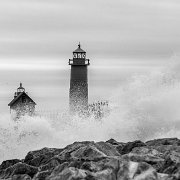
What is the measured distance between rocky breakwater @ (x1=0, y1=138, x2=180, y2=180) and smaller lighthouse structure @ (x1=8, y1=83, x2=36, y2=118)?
97.4 feet

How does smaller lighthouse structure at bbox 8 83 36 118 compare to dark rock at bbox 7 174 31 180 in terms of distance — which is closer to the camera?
dark rock at bbox 7 174 31 180

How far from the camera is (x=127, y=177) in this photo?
13.7 metres

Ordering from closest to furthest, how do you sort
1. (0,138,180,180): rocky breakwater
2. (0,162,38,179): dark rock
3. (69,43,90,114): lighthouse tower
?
(0,138,180,180): rocky breakwater, (0,162,38,179): dark rock, (69,43,90,114): lighthouse tower

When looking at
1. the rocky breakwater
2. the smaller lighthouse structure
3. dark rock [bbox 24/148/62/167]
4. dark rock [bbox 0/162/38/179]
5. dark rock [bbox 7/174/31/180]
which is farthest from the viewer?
the smaller lighthouse structure

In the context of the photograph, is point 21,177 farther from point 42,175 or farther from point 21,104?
point 21,104

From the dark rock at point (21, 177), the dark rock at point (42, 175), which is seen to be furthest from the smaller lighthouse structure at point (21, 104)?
the dark rock at point (42, 175)

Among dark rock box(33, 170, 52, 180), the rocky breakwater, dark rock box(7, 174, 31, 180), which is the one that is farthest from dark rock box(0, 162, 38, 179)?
dark rock box(33, 170, 52, 180)

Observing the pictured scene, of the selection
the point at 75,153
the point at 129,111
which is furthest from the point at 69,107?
the point at 75,153

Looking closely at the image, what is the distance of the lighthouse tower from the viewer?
4331cm

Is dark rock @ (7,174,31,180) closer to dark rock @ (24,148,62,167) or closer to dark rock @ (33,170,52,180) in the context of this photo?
dark rock @ (33,170,52,180)

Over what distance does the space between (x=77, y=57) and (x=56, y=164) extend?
29.7m

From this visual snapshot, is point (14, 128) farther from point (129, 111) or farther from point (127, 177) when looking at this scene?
point (127, 177)

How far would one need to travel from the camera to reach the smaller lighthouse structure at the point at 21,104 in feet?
156

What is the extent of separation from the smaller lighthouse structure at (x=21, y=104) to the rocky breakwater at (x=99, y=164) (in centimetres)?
2970
